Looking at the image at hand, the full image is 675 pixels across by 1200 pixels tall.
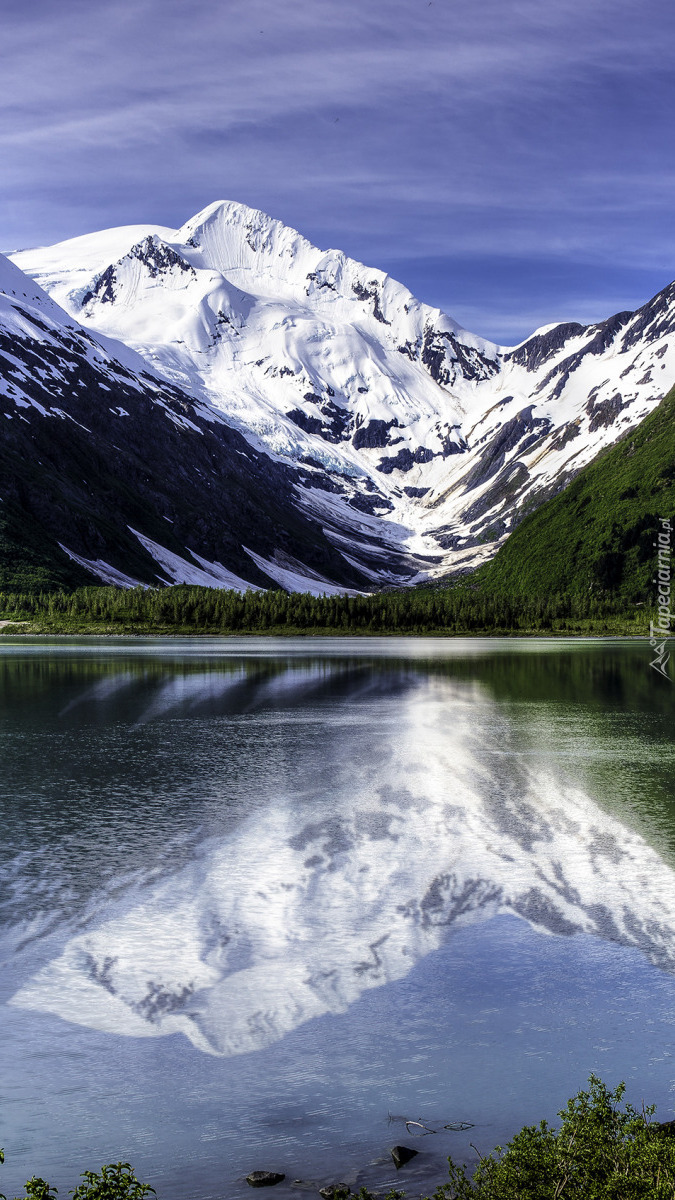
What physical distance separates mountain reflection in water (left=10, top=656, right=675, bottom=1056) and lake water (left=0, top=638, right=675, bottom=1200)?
116 mm

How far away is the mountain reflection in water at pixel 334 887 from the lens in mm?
22281

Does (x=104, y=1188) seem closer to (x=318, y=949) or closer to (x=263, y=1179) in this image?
(x=263, y=1179)

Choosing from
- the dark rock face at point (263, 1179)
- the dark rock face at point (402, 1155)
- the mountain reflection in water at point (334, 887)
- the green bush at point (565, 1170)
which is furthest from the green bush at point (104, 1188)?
the mountain reflection in water at point (334, 887)

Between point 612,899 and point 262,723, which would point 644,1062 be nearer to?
point 612,899

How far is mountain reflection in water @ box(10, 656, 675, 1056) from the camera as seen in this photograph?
22.3 m

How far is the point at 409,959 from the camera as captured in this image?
24.3 m

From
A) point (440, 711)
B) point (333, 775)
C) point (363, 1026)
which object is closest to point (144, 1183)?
point (363, 1026)

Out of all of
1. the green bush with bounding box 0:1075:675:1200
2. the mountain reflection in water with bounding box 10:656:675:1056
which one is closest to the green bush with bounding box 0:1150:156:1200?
the green bush with bounding box 0:1075:675:1200

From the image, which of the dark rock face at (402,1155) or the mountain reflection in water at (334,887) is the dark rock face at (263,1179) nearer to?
the dark rock face at (402,1155)

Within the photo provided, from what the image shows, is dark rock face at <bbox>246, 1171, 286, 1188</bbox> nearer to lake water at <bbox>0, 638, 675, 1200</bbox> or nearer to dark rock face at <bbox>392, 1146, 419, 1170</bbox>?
lake water at <bbox>0, 638, 675, 1200</bbox>

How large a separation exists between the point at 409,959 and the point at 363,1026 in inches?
157

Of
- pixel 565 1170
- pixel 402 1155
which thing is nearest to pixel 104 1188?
pixel 402 1155

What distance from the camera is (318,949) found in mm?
25234

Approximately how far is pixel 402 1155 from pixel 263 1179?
2173 millimetres
